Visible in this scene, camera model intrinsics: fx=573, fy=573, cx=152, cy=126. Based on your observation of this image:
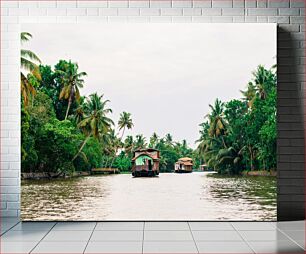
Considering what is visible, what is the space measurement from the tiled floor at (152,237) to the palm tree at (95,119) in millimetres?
1136

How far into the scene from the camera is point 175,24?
7.17 metres

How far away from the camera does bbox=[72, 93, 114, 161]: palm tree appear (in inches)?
283

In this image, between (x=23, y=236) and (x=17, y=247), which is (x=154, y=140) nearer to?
(x=23, y=236)

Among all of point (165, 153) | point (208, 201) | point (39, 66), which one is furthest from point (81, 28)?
point (208, 201)

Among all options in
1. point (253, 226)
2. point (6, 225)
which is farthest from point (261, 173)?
point (6, 225)

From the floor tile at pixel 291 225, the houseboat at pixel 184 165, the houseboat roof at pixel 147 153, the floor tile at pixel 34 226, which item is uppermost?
the houseboat roof at pixel 147 153

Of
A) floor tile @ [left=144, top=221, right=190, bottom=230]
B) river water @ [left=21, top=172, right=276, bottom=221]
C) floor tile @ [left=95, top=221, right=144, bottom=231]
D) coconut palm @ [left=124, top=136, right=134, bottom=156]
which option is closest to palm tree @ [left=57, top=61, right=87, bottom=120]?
coconut palm @ [left=124, top=136, right=134, bottom=156]

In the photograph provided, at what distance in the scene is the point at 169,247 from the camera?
5.43 m

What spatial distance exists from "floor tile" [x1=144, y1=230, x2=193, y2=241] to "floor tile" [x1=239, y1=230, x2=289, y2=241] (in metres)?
0.60

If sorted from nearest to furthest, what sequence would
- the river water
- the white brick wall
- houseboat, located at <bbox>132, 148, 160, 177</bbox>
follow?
the river water → the white brick wall → houseboat, located at <bbox>132, 148, 160, 177</bbox>

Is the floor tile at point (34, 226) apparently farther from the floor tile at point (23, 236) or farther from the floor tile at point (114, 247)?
the floor tile at point (114, 247)

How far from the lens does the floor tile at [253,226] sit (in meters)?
6.53

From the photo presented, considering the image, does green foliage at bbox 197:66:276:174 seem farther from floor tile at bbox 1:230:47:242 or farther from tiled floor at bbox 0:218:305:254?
floor tile at bbox 1:230:47:242

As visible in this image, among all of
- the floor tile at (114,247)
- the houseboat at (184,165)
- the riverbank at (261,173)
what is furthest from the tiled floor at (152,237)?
the houseboat at (184,165)
